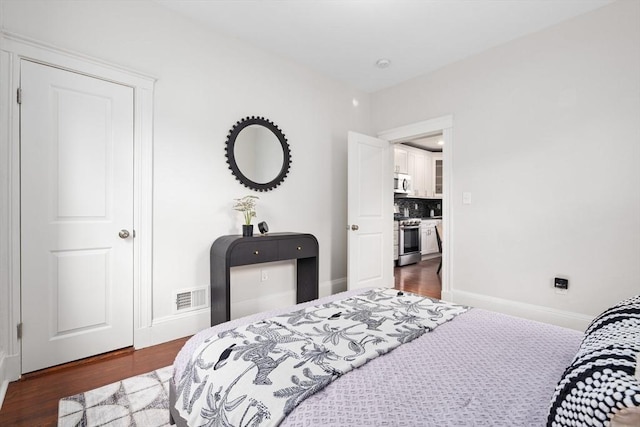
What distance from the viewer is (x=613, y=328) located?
89 cm

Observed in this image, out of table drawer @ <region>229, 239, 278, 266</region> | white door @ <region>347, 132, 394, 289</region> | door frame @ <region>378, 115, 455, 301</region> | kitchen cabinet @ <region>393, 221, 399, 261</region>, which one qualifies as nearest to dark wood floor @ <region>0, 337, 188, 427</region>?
table drawer @ <region>229, 239, 278, 266</region>

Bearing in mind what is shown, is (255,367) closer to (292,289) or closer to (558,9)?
(292,289)

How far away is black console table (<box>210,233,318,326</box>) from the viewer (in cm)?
261

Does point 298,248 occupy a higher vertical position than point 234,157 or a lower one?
lower

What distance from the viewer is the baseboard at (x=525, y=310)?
2.71 meters

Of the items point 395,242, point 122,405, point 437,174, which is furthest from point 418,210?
point 122,405

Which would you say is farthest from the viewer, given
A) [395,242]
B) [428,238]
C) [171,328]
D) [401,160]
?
[428,238]

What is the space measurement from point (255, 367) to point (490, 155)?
10.3 feet

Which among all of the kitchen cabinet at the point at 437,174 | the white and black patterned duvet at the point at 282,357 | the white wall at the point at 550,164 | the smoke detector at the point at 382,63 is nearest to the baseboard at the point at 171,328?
the white and black patterned duvet at the point at 282,357

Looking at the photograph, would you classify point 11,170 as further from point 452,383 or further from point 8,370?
point 452,383

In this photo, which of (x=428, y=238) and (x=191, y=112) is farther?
(x=428, y=238)

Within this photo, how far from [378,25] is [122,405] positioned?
336 cm

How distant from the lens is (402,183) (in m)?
6.48

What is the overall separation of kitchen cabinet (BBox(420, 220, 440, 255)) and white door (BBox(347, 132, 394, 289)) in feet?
9.18
